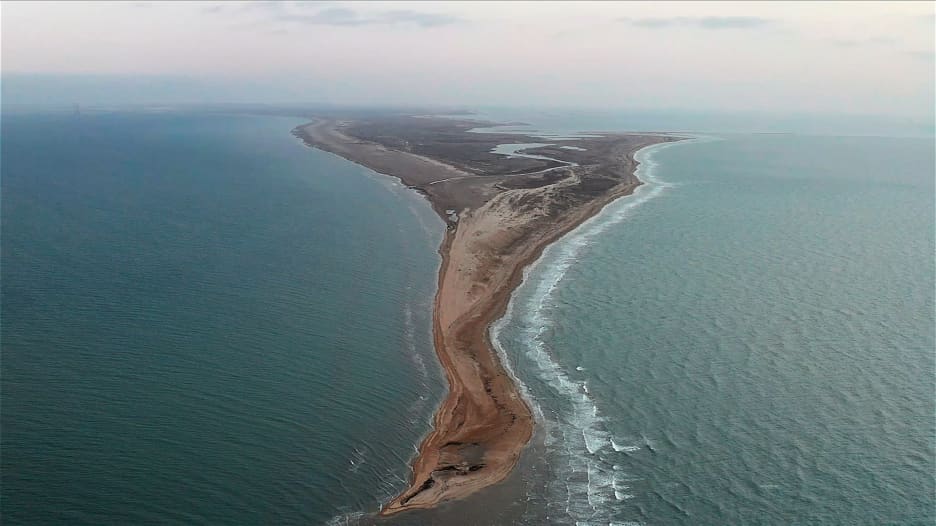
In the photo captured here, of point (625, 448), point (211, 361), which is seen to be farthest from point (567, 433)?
point (211, 361)

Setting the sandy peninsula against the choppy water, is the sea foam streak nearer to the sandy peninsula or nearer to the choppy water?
the choppy water

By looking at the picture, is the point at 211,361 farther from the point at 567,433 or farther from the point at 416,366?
the point at 567,433

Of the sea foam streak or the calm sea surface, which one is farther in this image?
the calm sea surface

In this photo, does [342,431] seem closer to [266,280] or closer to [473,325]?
[473,325]

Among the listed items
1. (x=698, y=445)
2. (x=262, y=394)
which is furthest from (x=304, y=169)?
(x=698, y=445)

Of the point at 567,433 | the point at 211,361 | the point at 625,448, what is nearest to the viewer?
the point at 625,448

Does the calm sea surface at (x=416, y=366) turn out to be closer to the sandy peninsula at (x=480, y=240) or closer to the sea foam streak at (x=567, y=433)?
the sea foam streak at (x=567, y=433)

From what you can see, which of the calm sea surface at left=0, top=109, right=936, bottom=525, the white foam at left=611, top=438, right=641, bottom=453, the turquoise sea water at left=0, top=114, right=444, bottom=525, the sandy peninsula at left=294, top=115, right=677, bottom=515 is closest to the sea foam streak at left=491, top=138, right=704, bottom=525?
the white foam at left=611, top=438, right=641, bottom=453
